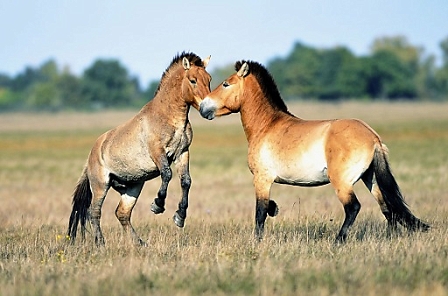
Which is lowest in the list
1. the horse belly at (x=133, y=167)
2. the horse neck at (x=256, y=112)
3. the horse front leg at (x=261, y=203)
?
the horse front leg at (x=261, y=203)

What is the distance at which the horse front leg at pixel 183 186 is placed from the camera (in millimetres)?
9828

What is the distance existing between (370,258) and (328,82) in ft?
361

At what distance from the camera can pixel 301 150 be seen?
9031mm

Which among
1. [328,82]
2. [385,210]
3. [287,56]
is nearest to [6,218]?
[385,210]

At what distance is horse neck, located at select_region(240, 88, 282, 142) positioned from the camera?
32.7 ft

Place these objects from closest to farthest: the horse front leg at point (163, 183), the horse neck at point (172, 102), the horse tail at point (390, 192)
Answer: the horse tail at point (390, 192)
the horse front leg at point (163, 183)
the horse neck at point (172, 102)

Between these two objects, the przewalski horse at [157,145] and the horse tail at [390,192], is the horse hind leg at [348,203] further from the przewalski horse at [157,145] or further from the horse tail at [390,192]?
the przewalski horse at [157,145]

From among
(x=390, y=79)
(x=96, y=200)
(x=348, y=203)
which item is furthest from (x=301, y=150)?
(x=390, y=79)

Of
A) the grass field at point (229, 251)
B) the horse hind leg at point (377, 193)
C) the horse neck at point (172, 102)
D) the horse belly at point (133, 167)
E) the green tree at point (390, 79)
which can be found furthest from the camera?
the green tree at point (390, 79)

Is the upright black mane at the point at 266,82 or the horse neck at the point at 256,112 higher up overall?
the upright black mane at the point at 266,82

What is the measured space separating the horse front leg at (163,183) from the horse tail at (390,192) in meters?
2.77

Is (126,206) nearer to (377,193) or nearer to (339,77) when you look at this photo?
(377,193)

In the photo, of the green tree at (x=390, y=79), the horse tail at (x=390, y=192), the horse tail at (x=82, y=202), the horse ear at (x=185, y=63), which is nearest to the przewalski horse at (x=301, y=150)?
the horse tail at (x=390, y=192)

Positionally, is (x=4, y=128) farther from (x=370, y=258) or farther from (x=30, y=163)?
(x=370, y=258)
